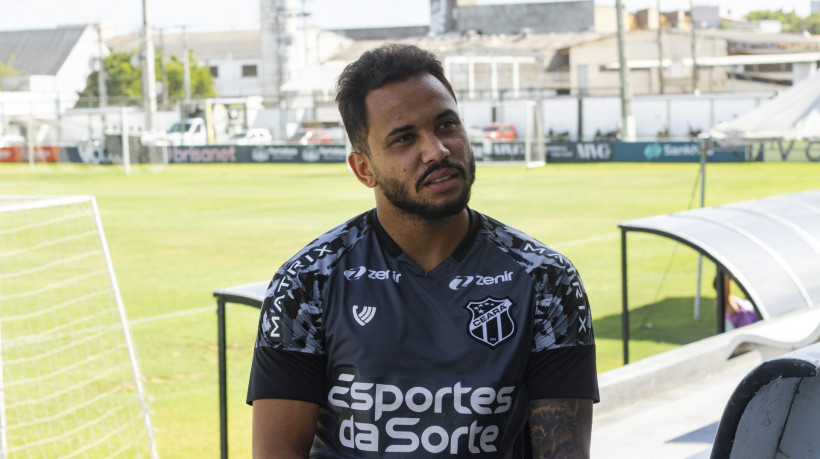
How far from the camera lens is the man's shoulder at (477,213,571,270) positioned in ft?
8.37

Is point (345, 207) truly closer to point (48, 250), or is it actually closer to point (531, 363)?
point (48, 250)

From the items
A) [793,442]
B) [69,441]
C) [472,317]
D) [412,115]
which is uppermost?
[412,115]

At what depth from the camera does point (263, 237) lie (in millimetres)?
18375

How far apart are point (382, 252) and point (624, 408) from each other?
4.03 m

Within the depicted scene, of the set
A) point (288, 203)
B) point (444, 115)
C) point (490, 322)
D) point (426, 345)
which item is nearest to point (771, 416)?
point (490, 322)

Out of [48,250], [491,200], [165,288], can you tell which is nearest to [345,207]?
[491,200]

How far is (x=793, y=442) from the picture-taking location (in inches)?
85.4

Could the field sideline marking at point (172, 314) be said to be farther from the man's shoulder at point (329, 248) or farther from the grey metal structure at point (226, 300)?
the man's shoulder at point (329, 248)

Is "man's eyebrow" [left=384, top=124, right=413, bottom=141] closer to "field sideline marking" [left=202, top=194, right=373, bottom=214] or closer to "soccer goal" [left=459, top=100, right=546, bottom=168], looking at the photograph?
"soccer goal" [left=459, top=100, right=546, bottom=168]

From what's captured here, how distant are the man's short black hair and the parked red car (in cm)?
4645

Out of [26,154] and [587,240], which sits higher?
[26,154]

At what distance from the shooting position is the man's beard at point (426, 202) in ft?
8.47

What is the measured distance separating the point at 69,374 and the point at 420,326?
7.00 metres

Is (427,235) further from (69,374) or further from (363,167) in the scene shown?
(69,374)
